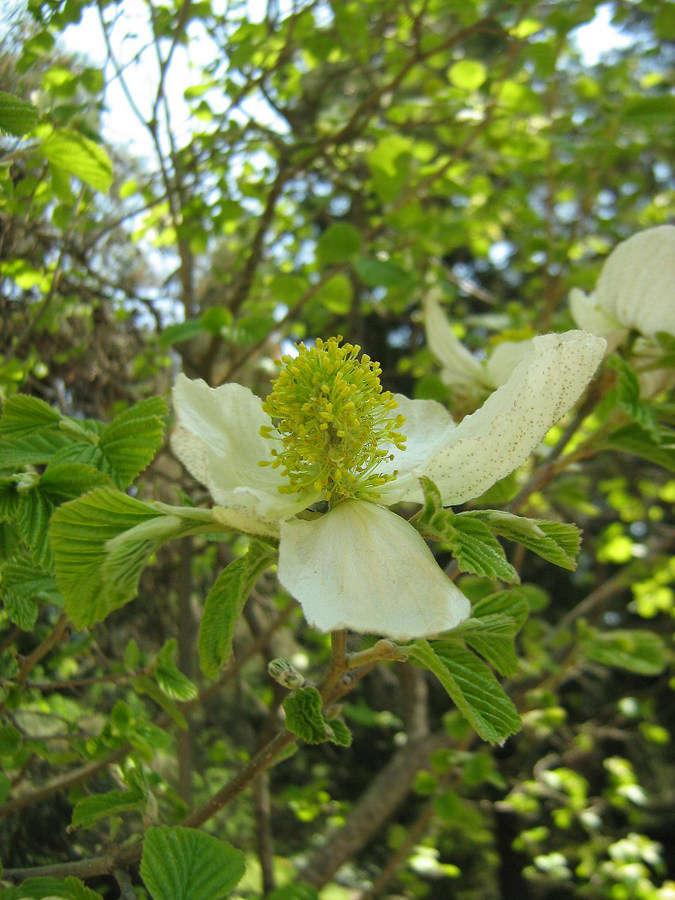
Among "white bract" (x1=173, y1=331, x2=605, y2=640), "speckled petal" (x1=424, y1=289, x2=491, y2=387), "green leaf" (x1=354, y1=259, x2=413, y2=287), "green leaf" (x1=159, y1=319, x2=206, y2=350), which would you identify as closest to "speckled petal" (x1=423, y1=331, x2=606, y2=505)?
"white bract" (x1=173, y1=331, x2=605, y2=640)

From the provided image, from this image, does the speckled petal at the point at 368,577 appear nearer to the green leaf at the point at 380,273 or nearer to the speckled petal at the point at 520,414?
the speckled petal at the point at 520,414

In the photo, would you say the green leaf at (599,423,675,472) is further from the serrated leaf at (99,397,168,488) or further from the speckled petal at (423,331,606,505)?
the serrated leaf at (99,397,168,488)

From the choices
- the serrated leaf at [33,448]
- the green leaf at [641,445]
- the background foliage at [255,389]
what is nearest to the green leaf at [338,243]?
the background foliage at [255,389]

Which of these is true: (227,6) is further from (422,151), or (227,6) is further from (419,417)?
(419,417)

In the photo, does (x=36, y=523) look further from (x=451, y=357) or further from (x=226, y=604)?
A: (x=451, y=357)

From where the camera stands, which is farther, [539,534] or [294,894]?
[294,894]

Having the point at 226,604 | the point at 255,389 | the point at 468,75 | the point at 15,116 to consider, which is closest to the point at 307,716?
the point at 226,604

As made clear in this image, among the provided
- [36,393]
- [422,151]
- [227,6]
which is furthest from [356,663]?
[422,151]
